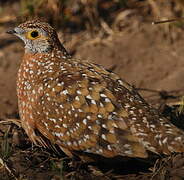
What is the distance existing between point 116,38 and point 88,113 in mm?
4188

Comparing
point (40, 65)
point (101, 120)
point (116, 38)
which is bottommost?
point (101, 120)

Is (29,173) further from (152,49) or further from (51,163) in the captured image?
(152,49)

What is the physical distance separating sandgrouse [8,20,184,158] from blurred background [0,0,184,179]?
6.87 ft

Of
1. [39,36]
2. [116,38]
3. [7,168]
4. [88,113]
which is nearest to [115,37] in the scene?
[116,38]

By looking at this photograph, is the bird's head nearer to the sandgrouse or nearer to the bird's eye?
the bird's eye

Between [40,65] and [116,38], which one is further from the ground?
[40,65]

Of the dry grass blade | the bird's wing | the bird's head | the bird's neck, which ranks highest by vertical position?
the bird's head

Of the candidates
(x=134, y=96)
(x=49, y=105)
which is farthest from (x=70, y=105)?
(x=134, y=96)

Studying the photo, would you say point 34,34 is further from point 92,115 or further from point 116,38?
point 116,38

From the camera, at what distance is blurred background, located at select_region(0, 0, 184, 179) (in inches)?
312

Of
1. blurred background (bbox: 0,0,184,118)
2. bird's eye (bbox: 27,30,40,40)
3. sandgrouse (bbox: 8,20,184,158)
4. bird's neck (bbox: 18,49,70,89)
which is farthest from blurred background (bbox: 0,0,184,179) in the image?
sandgrouse (bbox: 8,20,184,158)

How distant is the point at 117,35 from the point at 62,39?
1.00 meters

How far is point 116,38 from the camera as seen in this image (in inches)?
349

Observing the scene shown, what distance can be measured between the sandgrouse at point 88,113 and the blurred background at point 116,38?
2.09 m
